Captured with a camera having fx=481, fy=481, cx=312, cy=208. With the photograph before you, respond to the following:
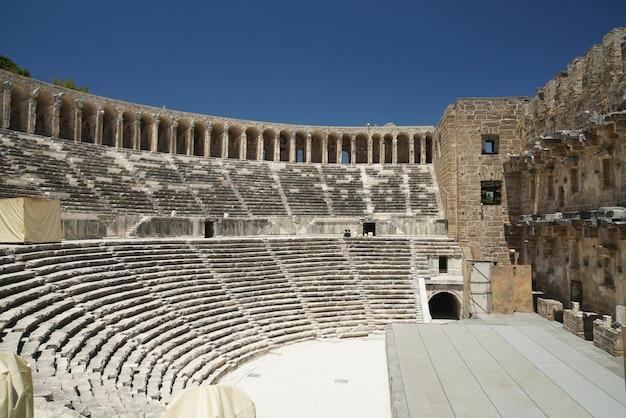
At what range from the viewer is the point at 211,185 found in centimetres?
2698

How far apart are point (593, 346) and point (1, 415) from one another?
12.0 m

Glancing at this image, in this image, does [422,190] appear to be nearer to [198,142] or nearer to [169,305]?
[198,142]

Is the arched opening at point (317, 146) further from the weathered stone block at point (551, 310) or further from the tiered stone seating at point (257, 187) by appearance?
the weathered stone block at point (551, 310)

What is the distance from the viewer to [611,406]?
761 centimetres

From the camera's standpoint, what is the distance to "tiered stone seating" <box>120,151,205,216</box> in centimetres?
2360

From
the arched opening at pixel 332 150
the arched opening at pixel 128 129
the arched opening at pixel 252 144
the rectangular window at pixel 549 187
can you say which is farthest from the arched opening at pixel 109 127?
the rectangular window at pixel 549 187

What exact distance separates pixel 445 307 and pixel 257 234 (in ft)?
30.2

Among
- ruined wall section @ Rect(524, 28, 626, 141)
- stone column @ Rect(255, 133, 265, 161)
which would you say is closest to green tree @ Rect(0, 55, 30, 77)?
stone column @ Rect(255, 133, 265, 161)

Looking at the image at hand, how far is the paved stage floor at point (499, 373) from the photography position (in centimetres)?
761

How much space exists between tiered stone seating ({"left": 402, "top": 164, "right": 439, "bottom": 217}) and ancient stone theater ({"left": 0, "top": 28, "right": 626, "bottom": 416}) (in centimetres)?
16

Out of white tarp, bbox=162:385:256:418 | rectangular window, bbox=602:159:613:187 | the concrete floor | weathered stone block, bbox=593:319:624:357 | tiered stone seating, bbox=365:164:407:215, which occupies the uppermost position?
tiered stone seating, bbox=365:164:407:215

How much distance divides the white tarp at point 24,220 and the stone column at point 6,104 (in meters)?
12.3

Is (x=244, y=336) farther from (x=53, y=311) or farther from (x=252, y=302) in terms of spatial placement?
(x=53, y=311)

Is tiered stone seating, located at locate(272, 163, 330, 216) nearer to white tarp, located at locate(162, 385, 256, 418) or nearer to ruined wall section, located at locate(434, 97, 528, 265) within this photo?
ruined wall section, located at locate(434, 97, 528, 265)
